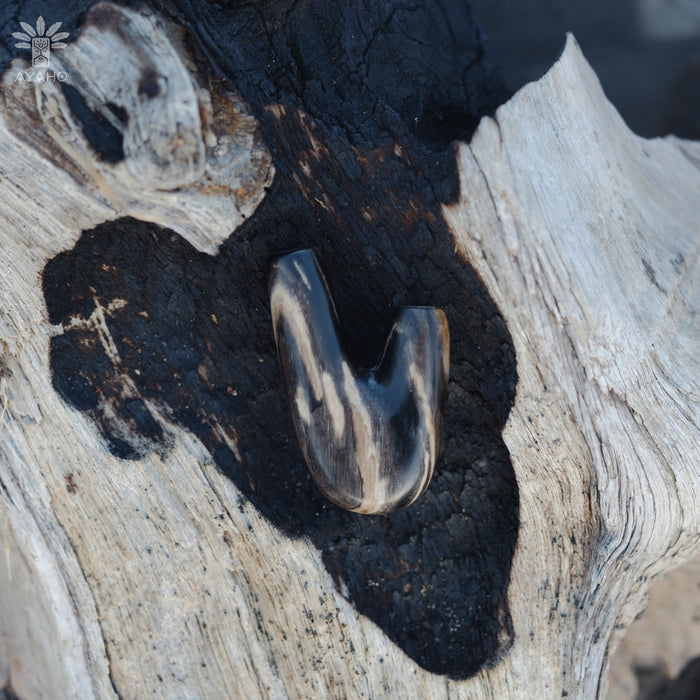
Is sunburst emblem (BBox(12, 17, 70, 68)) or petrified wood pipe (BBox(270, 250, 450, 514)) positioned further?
petrified wood pipe (BBox(270, 250, 450, 514))

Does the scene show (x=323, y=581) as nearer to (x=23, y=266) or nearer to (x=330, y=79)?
(x=23, y=266)

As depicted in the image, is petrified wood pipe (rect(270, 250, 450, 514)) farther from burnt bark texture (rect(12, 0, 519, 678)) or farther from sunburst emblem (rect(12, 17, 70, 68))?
sunburst emblem (rect(12, 17, 70, 68))

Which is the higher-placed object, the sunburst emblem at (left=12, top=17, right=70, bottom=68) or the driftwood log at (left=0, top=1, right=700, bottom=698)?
the sunburst emblem at (left=12, top=17, right=70, bottom=68)

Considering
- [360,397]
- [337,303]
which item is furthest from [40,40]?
[360,397]

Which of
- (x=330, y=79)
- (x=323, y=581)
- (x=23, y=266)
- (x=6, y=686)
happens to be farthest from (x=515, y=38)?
(x=6, y=686)

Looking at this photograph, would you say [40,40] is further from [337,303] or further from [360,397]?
[360,397]

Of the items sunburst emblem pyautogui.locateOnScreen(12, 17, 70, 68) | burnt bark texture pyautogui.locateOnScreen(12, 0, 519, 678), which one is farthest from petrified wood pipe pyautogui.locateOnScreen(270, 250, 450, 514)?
sunburst emblem pyautogui.locateOnScreen(12, 17, 70, 68)
